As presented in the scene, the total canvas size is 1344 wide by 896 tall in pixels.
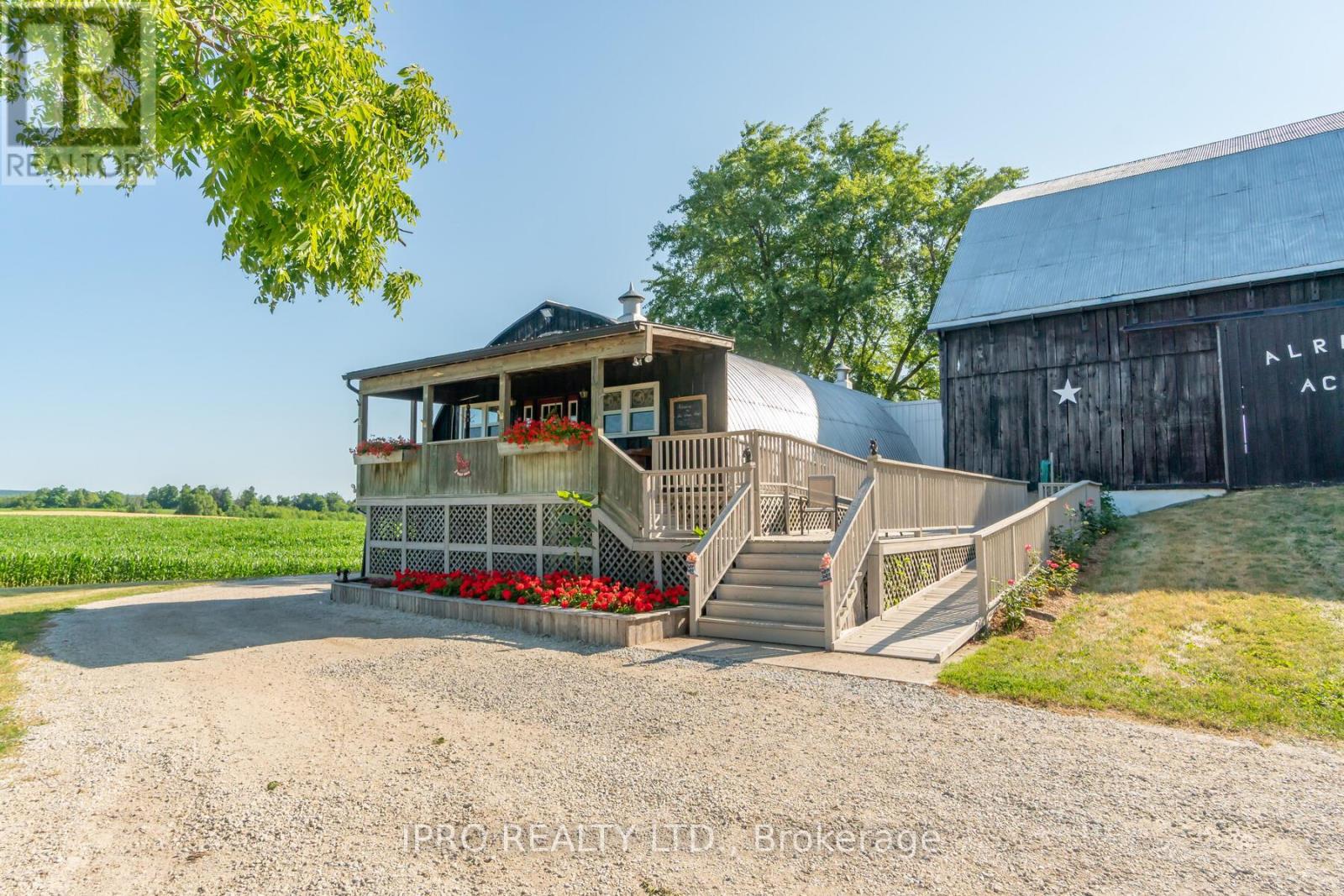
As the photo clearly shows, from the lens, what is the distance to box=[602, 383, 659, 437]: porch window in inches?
553

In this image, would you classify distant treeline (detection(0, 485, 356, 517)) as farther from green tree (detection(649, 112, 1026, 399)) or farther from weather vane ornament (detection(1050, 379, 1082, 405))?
weather vane ornament (detection(1050, 379, 1082, 405))

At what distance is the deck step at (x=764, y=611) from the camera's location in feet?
28.6

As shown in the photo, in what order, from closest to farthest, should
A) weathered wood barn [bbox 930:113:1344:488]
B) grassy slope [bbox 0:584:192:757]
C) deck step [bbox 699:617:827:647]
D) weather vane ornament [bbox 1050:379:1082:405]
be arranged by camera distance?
grassy slope [bbox 0:584:192:757]
deck step [bbox 699:617:827:647]
weathered wood barn [bbox 930:113:1344:488]
weather vane ornament [bbox 1050:379:1082:405]

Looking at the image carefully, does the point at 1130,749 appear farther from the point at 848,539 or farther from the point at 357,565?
the point at 357,565

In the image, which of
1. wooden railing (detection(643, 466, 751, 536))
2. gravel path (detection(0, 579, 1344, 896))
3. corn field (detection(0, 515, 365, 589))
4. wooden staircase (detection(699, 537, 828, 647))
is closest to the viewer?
Result: gravel path (detection(0, 579, 1344, 896))

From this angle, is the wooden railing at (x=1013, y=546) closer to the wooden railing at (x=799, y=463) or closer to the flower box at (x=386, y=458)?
the wooden railing at (x=799, y=463)

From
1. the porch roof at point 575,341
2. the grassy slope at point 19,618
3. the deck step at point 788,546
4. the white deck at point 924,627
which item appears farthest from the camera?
the porch roof at point 575,341

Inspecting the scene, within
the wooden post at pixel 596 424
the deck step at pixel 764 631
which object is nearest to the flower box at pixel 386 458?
the wooden post at pixel 596 424

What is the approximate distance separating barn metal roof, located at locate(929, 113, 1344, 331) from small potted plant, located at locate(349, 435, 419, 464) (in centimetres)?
1247

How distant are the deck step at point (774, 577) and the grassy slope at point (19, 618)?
714cm

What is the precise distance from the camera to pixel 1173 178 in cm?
1773

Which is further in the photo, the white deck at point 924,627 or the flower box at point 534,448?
the flower box at point 534,448

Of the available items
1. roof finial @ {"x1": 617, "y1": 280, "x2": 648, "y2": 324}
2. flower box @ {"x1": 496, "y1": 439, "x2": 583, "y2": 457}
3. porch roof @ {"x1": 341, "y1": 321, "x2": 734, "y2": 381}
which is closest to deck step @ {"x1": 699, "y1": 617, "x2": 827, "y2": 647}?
flower box @ {"x1": 496, "y1": 439, "x2": 583, "y2": 457}

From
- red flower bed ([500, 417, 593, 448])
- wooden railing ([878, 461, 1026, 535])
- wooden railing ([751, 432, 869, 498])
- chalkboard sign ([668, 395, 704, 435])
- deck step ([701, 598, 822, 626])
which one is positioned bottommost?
deck step ([701, 598, 822, 626])
